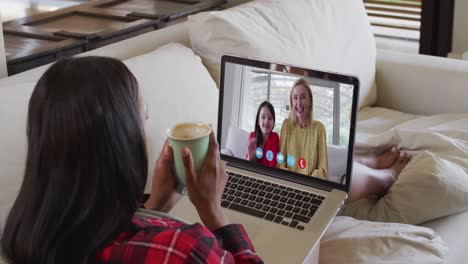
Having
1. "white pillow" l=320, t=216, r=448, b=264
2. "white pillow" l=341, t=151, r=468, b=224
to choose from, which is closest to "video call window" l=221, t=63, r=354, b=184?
"white pillow" l=320, t=216, r=448, b=264

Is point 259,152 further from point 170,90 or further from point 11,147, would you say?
point 11,147

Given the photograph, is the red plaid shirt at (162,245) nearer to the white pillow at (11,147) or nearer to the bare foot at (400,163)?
the white pillow at (11,147)

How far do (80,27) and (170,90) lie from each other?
1.92ft

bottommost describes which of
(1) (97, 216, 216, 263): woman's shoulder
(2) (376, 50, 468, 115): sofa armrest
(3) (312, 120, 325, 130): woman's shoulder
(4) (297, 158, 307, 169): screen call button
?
(2) (376, 50, 468, 115): sofa armrest

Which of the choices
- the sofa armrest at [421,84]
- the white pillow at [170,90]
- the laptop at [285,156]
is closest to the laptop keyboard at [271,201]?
the laptop at [285,156]

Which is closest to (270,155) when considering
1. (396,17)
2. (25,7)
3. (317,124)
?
(317,124)

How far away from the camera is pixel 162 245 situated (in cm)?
91

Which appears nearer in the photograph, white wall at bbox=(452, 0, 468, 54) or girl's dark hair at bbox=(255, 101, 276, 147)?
girl's dark hair at bbox=(255, 101, 276, 147)

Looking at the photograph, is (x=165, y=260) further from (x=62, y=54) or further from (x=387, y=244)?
(x=62, y=54)

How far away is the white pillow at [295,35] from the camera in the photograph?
1.91 metres

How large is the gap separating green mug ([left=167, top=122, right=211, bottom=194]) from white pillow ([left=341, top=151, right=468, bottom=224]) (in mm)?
661

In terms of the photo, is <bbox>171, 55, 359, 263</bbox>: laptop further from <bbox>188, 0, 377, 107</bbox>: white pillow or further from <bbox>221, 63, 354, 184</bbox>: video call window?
<bbox>188, 0, 377, 107</bbox>: white pillow

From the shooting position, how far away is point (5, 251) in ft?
3.16

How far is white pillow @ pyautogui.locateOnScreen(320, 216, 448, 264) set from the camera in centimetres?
138
